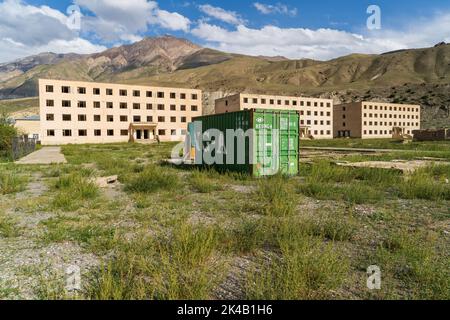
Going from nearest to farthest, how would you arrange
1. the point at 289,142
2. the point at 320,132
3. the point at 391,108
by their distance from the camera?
the point at 289,142
the point at 320,132
the point at 391,108

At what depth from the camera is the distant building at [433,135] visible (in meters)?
43.8

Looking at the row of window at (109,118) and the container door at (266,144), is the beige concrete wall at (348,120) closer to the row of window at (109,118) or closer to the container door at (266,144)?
the row of window at (109,118)

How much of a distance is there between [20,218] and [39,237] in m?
1.68

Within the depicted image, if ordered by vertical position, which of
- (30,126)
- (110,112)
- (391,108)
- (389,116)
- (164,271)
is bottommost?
(164,271)

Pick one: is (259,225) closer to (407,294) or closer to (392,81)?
(407,294)

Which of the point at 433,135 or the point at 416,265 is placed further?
the point at 433,135

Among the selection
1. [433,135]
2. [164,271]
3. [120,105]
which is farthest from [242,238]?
[120,105]

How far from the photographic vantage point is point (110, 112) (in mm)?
52719

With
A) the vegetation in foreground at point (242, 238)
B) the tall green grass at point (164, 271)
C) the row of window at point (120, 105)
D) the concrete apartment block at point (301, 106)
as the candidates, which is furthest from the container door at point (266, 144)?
the concrete apartment block at point (301, 106)

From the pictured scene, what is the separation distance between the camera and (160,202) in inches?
298

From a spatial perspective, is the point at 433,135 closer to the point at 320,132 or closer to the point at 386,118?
the point at 320,132

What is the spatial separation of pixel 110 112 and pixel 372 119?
67118 mm

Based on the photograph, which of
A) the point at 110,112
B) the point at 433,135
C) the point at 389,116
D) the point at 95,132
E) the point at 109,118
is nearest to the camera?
the point at 433,135
